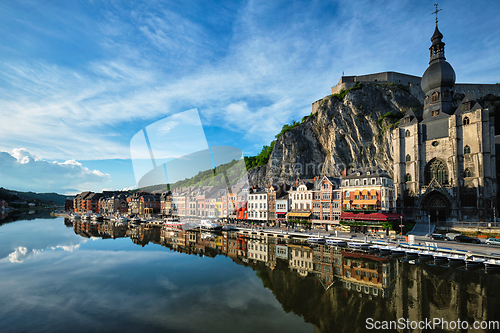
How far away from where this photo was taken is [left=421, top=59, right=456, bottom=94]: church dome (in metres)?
57.9

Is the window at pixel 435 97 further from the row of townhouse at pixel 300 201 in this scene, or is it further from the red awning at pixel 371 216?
the red awning at pixel 371 216

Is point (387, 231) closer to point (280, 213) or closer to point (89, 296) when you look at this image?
point (280, 213)

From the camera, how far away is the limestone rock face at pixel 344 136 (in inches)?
2935

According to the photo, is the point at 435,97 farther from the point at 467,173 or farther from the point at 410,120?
the point at 467,173

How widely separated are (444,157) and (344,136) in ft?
99.7

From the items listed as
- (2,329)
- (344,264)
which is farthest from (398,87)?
(2,329)

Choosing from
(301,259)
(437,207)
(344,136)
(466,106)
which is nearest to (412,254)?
(301,259)

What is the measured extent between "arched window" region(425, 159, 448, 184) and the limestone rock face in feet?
48.8

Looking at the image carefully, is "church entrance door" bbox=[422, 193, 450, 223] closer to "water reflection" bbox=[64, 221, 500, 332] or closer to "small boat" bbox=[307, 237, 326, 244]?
"small boat" bbox=[307, 237, 326, 244]

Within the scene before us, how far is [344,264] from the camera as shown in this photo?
100ft

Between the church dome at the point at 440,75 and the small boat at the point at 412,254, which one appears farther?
the church dome at the point at 440,75

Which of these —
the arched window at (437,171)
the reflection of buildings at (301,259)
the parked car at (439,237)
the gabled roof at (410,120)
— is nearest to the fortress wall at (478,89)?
the gabled roof at (410,120)

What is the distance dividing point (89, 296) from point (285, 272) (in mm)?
18366

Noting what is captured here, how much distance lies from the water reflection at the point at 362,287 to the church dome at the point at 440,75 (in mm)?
45828
